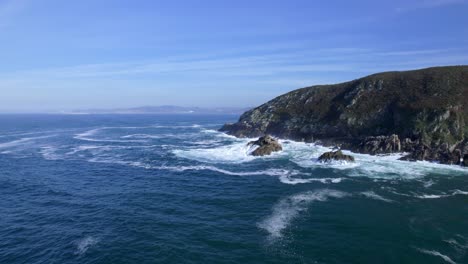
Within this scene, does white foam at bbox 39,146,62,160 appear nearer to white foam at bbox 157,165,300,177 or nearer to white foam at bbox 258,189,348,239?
white foam at bbox 157,165,300,177

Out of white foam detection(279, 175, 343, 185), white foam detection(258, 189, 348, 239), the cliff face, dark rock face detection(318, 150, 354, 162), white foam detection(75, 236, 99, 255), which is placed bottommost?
white foam detection(75, 236, 99, 255)

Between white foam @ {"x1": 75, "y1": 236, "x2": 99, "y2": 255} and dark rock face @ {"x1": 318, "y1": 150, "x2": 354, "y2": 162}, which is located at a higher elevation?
dark rock face @ {"x1": 318, "y1": 150, "x2": 354, "y2": 162}

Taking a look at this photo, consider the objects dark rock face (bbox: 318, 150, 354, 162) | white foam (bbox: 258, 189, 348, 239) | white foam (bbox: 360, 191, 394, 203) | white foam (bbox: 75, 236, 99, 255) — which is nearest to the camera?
white foam (bbox: 75, 236, 99, 255)

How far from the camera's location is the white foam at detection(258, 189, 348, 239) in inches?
1627

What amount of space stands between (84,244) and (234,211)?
19.3 metres

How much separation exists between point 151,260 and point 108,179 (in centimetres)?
3558

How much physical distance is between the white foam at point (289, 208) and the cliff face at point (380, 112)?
38012mm

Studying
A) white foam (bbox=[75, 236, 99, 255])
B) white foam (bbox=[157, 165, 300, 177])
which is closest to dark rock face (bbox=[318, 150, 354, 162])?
white foam (bbox=[157, 165, 300, 177])

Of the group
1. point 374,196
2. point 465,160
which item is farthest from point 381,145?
point 374,196

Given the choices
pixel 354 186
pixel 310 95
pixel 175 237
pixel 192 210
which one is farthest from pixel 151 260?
pixel 310 95

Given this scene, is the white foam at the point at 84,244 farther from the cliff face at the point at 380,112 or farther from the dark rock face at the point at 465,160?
the dark rock face at the point at 465,160

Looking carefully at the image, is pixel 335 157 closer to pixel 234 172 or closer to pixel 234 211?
pixel 234 172

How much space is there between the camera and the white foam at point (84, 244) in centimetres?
3610

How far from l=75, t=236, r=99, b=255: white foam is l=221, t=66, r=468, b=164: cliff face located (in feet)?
226
